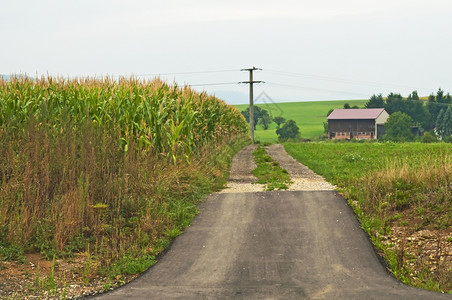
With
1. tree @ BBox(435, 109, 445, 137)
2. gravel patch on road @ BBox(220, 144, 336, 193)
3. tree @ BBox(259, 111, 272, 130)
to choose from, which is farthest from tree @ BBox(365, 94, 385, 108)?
gravel patch on road @ BBox(220, 144, 336, 193)

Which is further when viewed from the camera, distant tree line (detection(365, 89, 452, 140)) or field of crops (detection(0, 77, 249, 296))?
distant tree line (detection(365, 89, 452, 140))

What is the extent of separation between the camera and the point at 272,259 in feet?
33.9

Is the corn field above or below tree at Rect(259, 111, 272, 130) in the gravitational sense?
below

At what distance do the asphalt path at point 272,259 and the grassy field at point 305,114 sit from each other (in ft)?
346

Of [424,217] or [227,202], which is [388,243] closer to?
[424,217]

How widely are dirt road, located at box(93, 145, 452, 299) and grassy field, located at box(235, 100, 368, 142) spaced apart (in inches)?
4149

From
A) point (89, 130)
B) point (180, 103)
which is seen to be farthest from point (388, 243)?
point (180, 103)

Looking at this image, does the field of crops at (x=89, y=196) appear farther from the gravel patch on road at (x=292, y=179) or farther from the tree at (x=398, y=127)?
the tree at (x=398, y=127)

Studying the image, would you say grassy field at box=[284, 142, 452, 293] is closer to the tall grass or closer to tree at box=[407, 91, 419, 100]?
the tall grass

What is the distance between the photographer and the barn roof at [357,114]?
379ft

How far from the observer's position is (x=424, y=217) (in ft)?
39.8

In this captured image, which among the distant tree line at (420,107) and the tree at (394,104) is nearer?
the distant tree line at (420,107)

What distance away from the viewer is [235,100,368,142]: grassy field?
13212 cm

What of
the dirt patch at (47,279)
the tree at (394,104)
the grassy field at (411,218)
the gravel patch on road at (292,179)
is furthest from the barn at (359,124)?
the dirt patch at (47,279)
